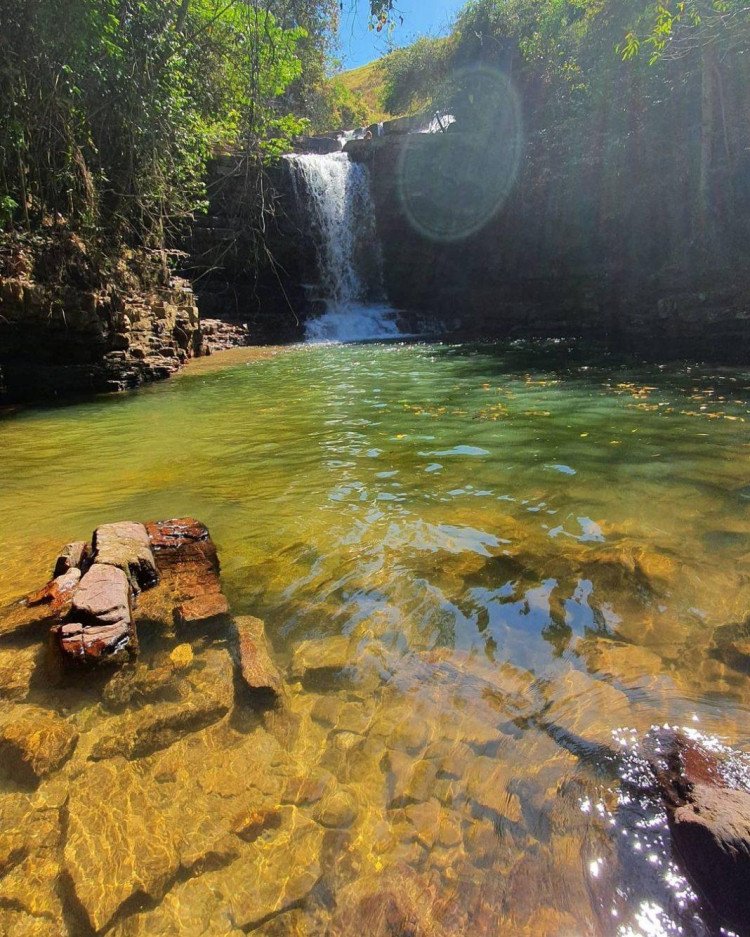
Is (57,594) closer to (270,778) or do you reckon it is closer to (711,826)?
(270,778)

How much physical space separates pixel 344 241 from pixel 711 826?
2326 centimetres

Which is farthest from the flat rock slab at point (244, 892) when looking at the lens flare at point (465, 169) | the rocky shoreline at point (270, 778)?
the lens flare at point (465, 169)

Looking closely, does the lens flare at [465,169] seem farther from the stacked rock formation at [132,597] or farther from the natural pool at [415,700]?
the stacked rock formation at [132,597]

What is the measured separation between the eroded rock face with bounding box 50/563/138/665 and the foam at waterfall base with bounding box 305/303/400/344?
17.5m

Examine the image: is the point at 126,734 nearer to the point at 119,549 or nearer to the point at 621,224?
the point at 119,549

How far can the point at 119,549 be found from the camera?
9.96 feet

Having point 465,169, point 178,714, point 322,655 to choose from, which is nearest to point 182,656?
point 178,714

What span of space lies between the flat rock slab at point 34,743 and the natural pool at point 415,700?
0.17 feet

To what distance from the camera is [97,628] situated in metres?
2.44

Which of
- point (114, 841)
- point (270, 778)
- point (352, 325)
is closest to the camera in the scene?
point (114, 841)

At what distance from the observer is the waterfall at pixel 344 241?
69.0ft

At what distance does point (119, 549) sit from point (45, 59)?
9657mm

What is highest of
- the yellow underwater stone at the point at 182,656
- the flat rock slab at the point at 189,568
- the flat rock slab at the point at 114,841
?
the flat rock slab at the point at 189,568

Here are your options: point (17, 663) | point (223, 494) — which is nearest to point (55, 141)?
point (223, 494)
